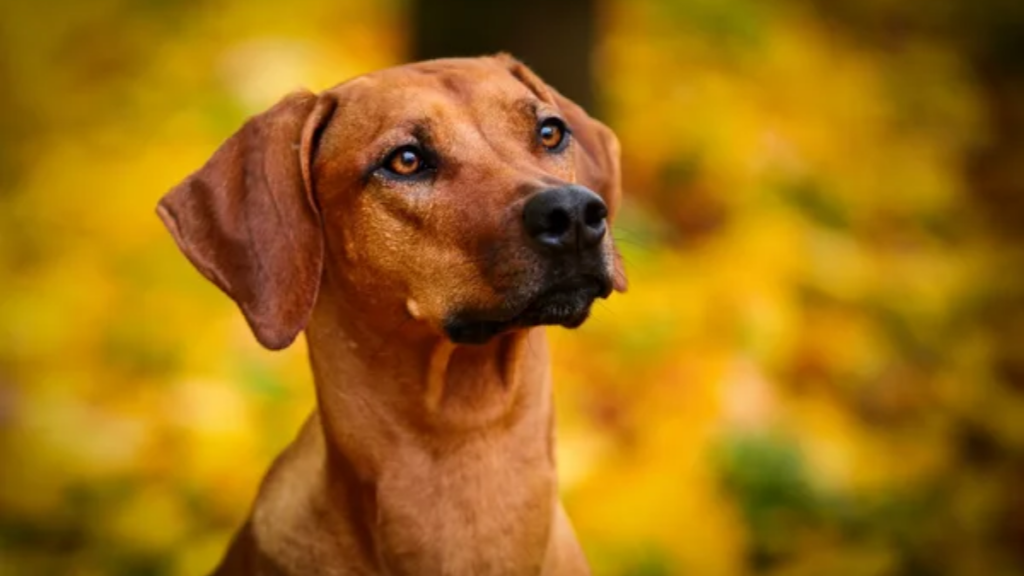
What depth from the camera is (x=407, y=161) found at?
3.55 metres

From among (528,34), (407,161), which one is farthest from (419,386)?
(528,34)

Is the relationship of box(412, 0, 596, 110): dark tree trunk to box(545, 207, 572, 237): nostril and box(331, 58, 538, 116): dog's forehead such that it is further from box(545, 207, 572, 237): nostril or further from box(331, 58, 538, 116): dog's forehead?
box(545, 207, 572, 237): nostril

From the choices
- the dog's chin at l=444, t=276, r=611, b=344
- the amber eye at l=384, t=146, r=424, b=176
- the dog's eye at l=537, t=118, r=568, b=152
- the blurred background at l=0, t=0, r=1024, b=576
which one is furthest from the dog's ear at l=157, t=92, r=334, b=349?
the blurred background at l=0, t=0, r=1024, b=576

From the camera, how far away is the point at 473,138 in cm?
356

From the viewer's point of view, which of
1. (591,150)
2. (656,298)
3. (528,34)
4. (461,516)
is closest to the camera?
(461,516)

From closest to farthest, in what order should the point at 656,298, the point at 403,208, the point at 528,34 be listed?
the point at 403,208 < the point at 656,298 < the point at 528,34

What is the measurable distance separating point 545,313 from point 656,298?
11.0 ft

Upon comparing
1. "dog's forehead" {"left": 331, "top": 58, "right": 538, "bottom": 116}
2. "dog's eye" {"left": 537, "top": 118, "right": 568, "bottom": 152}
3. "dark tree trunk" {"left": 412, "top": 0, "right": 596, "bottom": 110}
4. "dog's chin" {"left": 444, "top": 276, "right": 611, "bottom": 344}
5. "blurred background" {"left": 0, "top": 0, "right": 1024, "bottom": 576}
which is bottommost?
"blurred background" {"left": 0, "top": 0, "right": 1024, "bottom": 576}

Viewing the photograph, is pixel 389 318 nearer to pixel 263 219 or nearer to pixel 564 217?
pixel 263 219

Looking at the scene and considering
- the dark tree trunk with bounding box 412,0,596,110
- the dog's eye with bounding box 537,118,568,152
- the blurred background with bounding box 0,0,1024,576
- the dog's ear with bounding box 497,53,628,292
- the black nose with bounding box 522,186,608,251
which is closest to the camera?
the black nose with bounding box 522,186,608,251

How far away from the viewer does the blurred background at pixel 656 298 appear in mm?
5961

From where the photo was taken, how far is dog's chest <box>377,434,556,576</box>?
3.61m

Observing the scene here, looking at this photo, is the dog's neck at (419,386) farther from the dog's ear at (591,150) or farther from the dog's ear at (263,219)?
the dog's ear at (591,150)

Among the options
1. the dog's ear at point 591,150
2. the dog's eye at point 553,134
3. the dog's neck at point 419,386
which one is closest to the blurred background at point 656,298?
the dog's ear at point 591,150
